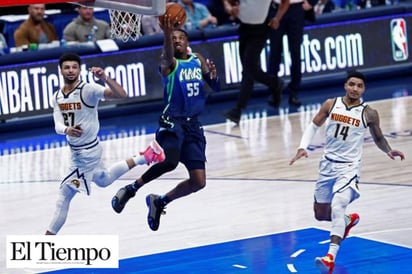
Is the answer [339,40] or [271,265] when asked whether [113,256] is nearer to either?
[271,265]

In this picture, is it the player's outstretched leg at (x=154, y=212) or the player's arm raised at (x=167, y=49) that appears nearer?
the player's arm raised at (x=167, y=49)

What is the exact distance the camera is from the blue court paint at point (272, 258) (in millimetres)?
10180

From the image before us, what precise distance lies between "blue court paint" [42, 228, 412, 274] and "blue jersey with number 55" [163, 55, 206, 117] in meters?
1.27

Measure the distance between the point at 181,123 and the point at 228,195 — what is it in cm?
230

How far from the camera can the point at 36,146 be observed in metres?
15.7

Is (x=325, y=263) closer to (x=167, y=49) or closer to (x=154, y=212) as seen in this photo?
A: (x=154, y=212)

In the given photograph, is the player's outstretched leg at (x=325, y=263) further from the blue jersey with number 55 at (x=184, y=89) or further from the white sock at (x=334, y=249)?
the blue jersey with number 55 at (x=184, y=89)

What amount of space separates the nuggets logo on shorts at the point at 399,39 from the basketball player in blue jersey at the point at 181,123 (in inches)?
334

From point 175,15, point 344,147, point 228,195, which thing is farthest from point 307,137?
point 228,195

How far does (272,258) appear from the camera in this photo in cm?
1051

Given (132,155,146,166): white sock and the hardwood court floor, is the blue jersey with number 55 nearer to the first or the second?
(132,155,146,166): white sock

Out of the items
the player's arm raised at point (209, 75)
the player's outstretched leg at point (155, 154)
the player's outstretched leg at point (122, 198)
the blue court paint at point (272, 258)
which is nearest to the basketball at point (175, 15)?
the player's arm raised at point (209, 75)

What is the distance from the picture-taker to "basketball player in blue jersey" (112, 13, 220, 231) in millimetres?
10656

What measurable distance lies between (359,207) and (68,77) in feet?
10.8
